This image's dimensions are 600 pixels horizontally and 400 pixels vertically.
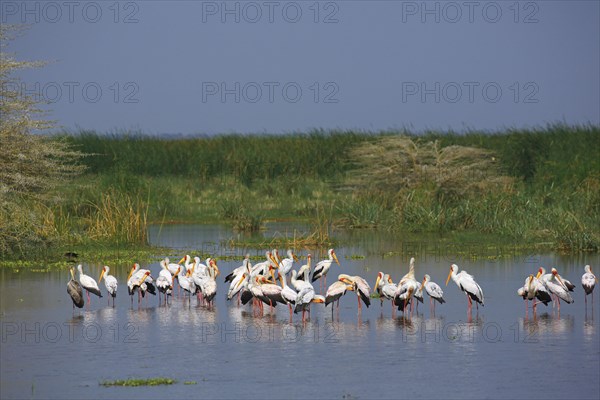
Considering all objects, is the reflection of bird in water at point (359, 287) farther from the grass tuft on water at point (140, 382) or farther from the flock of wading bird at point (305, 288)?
the grass tuft on water at point (140, 382)

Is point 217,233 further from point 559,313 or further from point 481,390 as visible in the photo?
point 481,390

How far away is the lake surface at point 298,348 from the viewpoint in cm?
1131

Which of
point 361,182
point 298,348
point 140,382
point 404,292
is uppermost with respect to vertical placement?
point 361,182

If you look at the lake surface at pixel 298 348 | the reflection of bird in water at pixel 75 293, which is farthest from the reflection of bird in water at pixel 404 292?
the reflection of bird in water at pixel 75 293

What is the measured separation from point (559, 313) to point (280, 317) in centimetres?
364

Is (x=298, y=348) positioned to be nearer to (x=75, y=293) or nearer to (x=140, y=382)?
(x=140, y=382)

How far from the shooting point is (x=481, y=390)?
11.2m

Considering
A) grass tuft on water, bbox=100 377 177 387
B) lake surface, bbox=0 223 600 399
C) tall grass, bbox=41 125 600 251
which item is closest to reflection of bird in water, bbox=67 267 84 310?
lake surface, bbox=0 223 600 399

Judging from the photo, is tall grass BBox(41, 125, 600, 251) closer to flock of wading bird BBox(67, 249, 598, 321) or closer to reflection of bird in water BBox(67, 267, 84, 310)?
flock of wading bird BBox(67, 249, 598, 321)

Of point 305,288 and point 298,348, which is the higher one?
point 305,288

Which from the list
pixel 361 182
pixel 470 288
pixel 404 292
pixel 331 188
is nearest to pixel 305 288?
pixel 404 292

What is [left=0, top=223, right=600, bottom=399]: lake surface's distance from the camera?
1131cm

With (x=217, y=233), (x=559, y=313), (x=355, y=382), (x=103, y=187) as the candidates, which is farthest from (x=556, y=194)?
(x=355, y=382)

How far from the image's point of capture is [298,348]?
13305mm
